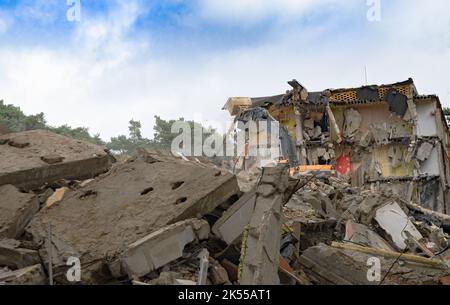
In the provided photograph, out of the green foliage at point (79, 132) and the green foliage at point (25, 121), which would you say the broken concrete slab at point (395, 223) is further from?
the green foliage at point (79, 132)

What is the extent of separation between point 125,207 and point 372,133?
1921 centimetres

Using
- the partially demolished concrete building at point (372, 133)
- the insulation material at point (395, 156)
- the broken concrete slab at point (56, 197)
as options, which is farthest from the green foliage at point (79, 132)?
the broken concrete slab at point (56, 197)

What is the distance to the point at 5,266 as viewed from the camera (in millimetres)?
4453

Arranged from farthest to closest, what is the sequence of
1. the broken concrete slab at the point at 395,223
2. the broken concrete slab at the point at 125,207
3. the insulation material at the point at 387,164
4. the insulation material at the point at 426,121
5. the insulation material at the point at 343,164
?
the insulation material at the point at 343,164, the insulation material at the point at 387,164, the insulation material at the point at 426,121, the broken concrete slab at the point at 395,223, the broken concrete slab at the point at 125,207

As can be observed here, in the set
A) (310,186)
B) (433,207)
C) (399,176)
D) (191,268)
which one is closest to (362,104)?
(399,176)

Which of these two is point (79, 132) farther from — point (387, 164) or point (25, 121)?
point (387, 164)

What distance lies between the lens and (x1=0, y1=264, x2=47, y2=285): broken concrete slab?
394 cm

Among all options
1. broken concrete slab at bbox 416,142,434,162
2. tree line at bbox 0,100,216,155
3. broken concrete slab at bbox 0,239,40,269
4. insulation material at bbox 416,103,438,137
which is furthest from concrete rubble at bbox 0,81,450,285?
insulation material at bbox 416,103,438,137

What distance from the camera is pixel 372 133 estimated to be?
22.5 meters

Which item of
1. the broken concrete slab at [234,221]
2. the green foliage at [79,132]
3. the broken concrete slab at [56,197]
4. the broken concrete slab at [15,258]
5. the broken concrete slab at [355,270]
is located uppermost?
the green foliage at [79,132]

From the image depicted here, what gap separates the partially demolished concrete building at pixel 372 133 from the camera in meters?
21.8

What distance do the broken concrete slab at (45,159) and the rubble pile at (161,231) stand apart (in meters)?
0.02

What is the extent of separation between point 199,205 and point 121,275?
1.15m

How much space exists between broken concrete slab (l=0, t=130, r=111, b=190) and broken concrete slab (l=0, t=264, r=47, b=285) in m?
1.81
